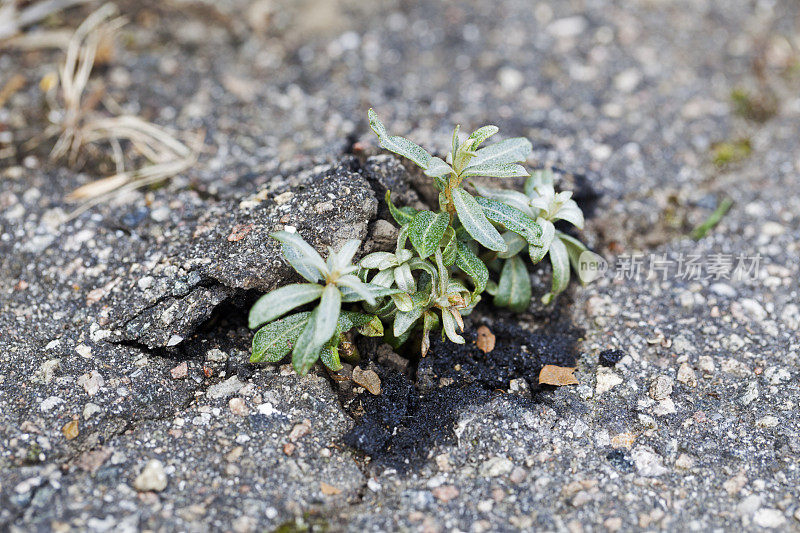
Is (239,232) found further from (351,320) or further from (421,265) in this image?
(421,265)

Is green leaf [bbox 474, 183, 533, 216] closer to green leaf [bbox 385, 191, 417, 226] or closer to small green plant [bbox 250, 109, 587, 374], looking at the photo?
small green plant [bbox 250, 109, 587, 374]

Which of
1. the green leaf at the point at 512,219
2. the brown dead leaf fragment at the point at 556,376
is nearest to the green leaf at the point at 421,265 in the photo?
the green leaf at the point at 512,219

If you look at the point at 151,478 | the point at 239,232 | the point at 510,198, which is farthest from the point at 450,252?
the point at 151,478

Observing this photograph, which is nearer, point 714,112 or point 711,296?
point 711,296

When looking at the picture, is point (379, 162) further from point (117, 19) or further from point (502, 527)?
point (117, 19)

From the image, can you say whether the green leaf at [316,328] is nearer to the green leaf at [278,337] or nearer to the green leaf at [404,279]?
the green leaf at [278,337]

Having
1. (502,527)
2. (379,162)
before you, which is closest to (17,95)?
(379,162)

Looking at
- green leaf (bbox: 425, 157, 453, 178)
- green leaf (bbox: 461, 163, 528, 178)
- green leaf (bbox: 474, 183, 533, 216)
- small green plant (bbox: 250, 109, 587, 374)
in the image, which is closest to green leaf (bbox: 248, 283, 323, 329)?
small green plant (bbox: 250, 109, 587, 374)
